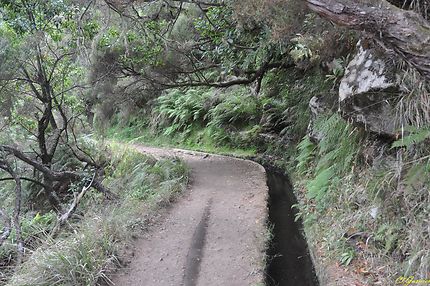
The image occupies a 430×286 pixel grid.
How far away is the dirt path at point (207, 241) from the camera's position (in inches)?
208

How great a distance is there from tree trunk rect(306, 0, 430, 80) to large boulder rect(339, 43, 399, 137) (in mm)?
1381

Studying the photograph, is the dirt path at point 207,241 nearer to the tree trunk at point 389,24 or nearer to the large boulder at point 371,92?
the large boulder at point 371,92

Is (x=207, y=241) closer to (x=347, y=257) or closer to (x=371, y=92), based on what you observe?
(x=347, y=257)

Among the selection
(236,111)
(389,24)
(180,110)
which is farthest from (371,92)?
(180,110)

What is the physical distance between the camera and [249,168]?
11.3 m

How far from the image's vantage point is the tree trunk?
3393 millimetres

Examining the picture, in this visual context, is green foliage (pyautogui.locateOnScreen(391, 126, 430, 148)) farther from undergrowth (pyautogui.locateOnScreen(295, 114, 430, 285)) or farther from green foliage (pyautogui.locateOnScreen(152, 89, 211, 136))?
green foliage (pyautogui.locateOnScreen(152, 89, 211, 136))

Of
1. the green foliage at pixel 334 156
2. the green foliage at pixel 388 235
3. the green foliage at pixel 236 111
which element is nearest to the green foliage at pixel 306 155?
the green foliage at pixel 334 156

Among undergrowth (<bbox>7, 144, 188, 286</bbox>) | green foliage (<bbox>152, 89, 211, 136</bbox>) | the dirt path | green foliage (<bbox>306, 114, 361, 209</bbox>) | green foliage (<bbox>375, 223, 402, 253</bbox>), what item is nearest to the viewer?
green foliage (<bbox>375, 223, 402, 253</bbox>)

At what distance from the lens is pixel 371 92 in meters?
5.31

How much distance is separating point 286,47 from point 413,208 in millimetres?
5695

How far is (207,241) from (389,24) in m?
4.27

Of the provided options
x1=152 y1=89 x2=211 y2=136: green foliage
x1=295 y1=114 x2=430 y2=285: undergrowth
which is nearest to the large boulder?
x1=295 y1=114 x2=430 y2=285: undergrowth

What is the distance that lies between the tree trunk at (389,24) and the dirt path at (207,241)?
327 centimetres
